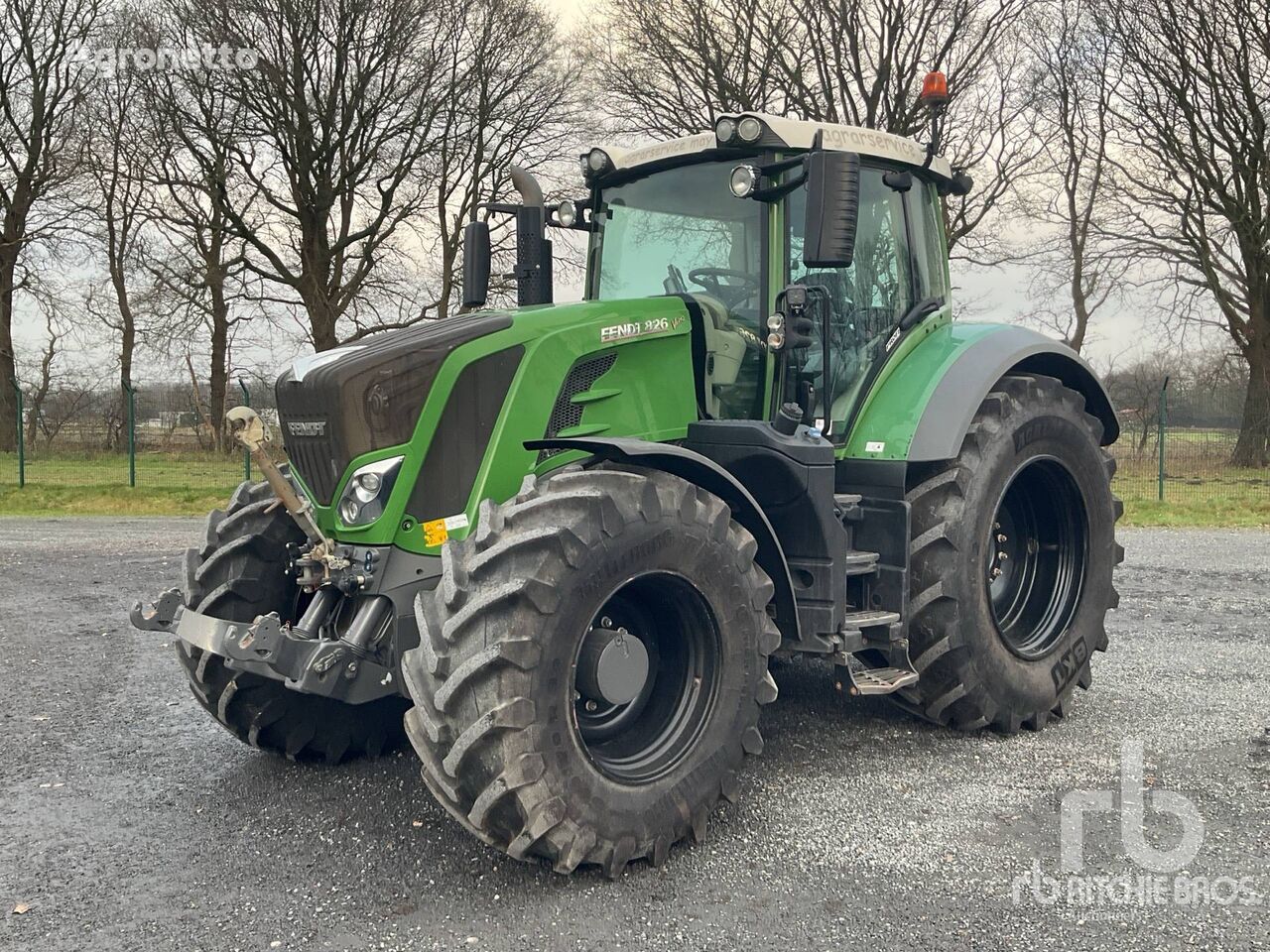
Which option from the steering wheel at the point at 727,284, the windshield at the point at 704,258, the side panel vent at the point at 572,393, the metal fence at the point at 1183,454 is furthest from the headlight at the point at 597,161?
the metal fence at the point at 1183,454

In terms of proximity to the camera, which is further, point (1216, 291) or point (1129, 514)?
point (1216, 291)

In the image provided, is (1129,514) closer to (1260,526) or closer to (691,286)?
(1260,526)

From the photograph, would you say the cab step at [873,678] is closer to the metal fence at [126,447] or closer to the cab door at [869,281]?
the cab door at [869,281]

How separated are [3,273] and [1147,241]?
78.3 ft

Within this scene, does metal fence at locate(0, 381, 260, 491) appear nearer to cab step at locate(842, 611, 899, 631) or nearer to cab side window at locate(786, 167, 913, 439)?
cab side window at locate(786, 167, 913, 439)

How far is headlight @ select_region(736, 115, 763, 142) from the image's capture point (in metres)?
4.38

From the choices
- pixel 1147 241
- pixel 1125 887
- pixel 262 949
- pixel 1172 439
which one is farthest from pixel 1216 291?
pixel 262 949

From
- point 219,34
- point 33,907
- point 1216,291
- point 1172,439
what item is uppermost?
point 219,34

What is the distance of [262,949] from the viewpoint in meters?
2.94

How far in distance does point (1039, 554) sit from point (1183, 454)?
45.1 ft

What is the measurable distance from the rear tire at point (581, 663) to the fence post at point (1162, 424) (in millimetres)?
15268

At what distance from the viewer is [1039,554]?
559cm

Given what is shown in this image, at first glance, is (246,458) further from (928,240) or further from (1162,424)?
(1162,424)

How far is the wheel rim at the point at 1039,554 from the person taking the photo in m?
5.39
